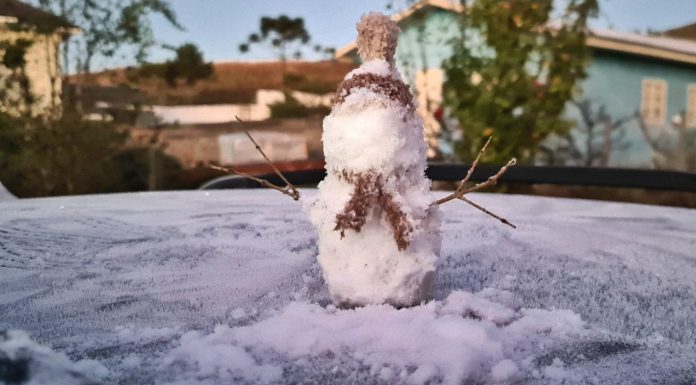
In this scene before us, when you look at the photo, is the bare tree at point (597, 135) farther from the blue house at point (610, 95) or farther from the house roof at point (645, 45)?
the house roof at point (645, 45)

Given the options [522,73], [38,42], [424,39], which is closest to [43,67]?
[38,42]

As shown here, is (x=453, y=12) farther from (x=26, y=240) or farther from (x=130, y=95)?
(x=26, y=240)

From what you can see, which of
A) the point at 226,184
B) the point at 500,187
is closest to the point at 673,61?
the point at 500,187

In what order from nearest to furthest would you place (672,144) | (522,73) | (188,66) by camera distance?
(522,73)
(672,144)
(188,66)

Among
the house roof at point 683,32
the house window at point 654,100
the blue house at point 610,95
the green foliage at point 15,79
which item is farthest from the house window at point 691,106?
the green foliage at point 15,79

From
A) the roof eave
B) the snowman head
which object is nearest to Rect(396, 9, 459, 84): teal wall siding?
the roof eave

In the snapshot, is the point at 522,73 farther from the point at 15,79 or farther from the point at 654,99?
the point at 15,79

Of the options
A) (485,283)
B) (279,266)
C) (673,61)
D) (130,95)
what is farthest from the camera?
(673,61)
